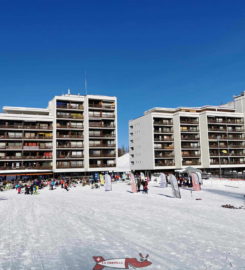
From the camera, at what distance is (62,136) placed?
66.7 metres

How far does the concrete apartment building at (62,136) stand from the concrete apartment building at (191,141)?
12.3 m

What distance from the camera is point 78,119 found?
68.8m

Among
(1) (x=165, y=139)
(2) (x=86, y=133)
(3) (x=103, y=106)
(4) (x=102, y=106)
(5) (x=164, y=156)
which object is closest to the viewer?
(2) (x=86, y=133)

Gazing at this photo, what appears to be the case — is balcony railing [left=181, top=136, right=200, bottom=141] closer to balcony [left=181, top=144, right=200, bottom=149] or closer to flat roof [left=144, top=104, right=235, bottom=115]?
balcony [left=181, top=144, right=200, bottom=149]

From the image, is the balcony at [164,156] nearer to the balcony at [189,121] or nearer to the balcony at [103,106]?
the balcony at [189,121]

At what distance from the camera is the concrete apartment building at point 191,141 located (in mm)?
77375

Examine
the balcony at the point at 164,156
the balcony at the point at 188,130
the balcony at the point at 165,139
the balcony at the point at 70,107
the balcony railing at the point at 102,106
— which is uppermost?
the balcony railing at the point at 102,106

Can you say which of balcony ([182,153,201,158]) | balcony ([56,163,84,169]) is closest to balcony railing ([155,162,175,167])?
balcony ([182,153,201,158])

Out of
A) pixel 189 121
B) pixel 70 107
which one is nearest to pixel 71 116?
pixel 70 107

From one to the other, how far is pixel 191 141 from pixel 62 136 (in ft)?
120

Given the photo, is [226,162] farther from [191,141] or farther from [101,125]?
[101,125]

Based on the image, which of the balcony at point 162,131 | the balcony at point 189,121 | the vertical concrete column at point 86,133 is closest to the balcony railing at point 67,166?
the vertical concrete column at point 86,133

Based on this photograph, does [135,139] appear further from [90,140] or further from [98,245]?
[98,245]

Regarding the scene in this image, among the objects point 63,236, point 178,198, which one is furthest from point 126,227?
point 178,198
